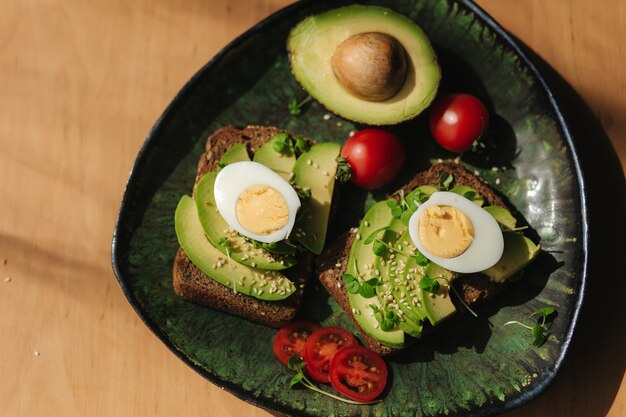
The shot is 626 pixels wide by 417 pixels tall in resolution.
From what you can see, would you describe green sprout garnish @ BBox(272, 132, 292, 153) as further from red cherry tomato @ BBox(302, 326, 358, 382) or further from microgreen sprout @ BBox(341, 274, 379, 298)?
red cherry tomato @ BBox(302, 326, 358, 382)

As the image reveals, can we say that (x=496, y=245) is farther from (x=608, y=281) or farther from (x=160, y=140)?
(x=160, y=140)

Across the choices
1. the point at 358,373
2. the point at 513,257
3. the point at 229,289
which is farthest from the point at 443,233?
the point at 229,289

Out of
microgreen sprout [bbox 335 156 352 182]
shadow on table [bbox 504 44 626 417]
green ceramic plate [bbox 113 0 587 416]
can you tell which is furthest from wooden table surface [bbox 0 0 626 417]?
microgreen sprout [bbox 335 156 352 182]

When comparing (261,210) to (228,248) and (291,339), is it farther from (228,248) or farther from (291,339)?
(291,339)

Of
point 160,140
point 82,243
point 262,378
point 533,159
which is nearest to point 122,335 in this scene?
point 82,243

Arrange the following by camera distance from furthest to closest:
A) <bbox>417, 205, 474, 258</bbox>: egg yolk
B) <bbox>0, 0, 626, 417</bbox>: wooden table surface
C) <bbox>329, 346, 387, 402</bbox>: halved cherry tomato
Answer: <bbox>0, 0, 626, 417</bbox>: wooden table surface < <bbox>329, 346, 387, 402</bbox>: halved cherry tomato < <bbox>417, 205, 474, 258</bbox>: egg yolk

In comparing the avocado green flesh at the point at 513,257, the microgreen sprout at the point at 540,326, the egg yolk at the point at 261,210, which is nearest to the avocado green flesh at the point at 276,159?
the egg yolk at the point at 261,210
